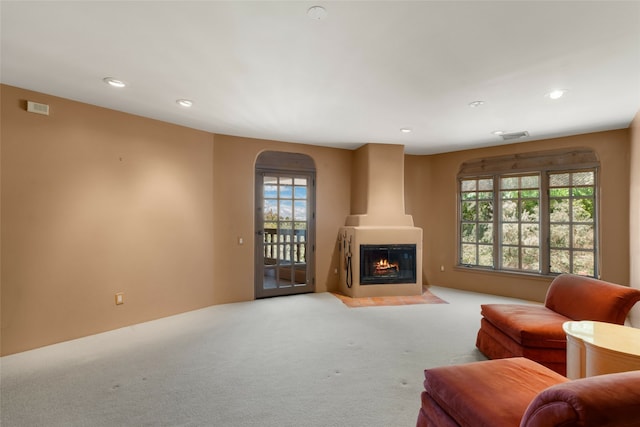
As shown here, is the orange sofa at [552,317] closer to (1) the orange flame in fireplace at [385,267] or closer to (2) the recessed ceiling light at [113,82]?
(1) the orange flame in fireplace at [385,267]

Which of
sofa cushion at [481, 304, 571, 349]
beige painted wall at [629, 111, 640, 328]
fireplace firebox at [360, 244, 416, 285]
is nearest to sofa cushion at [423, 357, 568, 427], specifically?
sofa cushion at [481, 304, 571, 349]

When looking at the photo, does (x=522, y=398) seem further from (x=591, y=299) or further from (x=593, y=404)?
(x=591, y=299)

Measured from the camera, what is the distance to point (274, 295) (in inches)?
207

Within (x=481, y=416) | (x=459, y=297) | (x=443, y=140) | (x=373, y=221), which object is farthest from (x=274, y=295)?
(x=481, y=416)

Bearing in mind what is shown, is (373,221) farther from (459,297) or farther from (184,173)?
(184,173)

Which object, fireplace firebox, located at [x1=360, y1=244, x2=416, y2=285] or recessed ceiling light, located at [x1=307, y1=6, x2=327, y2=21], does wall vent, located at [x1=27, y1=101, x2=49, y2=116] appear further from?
fireplace firebox, located at [x1=360, y1=244, x2=416, y2=285]

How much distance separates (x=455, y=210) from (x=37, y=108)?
6.14 metres

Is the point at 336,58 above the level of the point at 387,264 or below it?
above

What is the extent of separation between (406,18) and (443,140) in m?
3.48

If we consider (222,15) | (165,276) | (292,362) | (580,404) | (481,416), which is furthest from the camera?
(165,276)

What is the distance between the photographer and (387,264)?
5.47 metres

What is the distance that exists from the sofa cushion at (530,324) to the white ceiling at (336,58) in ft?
6.88

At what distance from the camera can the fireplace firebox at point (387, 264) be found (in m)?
5.34

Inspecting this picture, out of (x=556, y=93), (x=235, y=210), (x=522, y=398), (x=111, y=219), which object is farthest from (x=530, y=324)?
(x=111, y=219)
